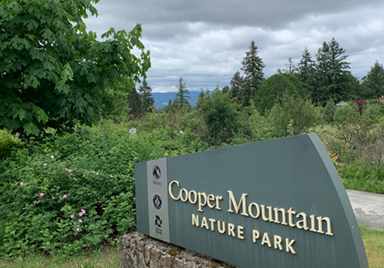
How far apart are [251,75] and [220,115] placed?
3419cm

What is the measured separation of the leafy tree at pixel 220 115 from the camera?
31.8 ft

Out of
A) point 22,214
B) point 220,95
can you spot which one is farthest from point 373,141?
point 22,214

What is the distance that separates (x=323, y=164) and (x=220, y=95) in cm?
805

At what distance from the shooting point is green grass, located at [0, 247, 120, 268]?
3777 millimetres

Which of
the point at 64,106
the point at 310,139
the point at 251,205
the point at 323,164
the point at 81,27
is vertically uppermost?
the point at 81,27

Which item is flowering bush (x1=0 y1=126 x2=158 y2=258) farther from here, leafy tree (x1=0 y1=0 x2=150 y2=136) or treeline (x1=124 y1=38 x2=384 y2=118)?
treeline (x1=124 y1=38 x2=384 y2=118)

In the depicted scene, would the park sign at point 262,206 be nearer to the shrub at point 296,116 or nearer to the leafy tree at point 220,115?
the leafy tree at point 220,115

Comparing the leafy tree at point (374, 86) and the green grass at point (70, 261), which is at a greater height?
the leafy tree at point (374, 86)

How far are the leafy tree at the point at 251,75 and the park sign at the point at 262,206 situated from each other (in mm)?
38076

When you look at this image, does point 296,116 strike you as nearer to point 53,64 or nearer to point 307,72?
point 53,64

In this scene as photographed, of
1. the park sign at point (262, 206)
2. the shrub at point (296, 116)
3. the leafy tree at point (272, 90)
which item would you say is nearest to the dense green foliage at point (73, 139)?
the shrub at point (296, 116)

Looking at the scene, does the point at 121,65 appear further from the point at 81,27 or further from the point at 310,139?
the point at 310,139

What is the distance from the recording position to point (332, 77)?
149 feet

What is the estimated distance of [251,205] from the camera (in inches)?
90.0
